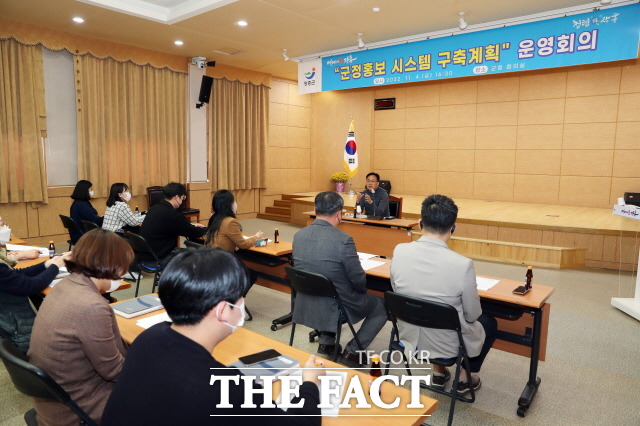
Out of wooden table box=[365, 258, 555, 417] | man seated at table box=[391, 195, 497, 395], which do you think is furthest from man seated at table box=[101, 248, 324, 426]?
wooden table box=[365, 258, 555, 417]

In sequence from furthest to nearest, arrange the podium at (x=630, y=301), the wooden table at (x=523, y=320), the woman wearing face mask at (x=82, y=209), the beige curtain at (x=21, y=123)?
the beige curtain at (x=21, y=123)
the woman wearing face mask at (x=82, y=209)
the podium at (x=630, y=301)
the wooden table at (x=523, y=320)

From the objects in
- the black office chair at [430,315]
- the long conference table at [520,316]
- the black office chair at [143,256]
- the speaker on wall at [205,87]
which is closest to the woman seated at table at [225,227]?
the black office chair at [143,256]

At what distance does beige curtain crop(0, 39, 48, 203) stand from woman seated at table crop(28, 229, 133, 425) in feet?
19.5

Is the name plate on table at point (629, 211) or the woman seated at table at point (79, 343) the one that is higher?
the name plate on table at point (629, 211)

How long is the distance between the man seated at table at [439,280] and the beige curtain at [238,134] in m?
7.21

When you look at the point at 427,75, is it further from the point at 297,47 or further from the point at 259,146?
the point at 259,146

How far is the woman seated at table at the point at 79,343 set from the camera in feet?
5.08

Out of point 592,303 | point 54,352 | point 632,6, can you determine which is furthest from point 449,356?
point 632,6

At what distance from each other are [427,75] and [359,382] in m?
5.09

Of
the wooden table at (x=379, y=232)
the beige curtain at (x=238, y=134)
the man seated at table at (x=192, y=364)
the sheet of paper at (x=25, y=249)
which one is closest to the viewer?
the man seated at table at (x=192, y=364)

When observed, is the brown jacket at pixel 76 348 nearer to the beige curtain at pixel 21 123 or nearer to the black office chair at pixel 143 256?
the black office chair at pixel 143 256

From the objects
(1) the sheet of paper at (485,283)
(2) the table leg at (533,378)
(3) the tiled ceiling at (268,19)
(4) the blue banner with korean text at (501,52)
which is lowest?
(2) the table leg at (533,378)

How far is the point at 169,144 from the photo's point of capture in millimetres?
8320

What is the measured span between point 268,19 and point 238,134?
3726 millimetres
